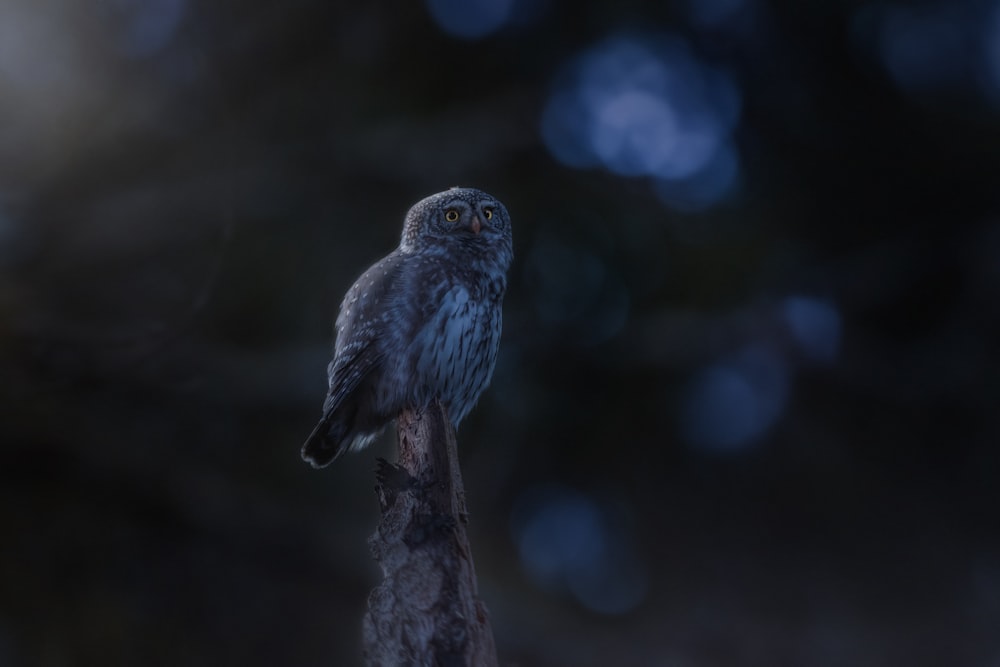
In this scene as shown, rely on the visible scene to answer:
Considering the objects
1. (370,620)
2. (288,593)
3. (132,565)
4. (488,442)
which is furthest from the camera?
(488,442)

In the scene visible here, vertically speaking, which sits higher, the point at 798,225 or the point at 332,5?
the point at 332,5

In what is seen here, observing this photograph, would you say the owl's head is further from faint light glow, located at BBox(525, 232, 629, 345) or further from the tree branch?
faint light glow, located at BBox(525, 232, 629, 345)

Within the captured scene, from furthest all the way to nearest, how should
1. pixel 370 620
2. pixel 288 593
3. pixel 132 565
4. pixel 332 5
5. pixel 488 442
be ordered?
pixel 332 5, pixel 488 442, pixel 288 593, pixel 132 565, pixel 370 620

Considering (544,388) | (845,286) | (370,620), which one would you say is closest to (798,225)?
(845,286)

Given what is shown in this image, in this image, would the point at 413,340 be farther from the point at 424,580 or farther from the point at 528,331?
the point at 528,331

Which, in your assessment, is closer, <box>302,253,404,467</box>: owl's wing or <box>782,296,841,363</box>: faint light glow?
<box>302,253,404,467</box>: owl's wing

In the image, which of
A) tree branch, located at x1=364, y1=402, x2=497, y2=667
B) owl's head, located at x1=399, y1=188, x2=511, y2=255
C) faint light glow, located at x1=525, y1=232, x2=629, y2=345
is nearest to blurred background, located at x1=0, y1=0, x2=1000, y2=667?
faint light glow, located at x1=525, y1=232, x2=629, y2=345

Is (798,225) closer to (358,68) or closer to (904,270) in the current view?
(904,270)
